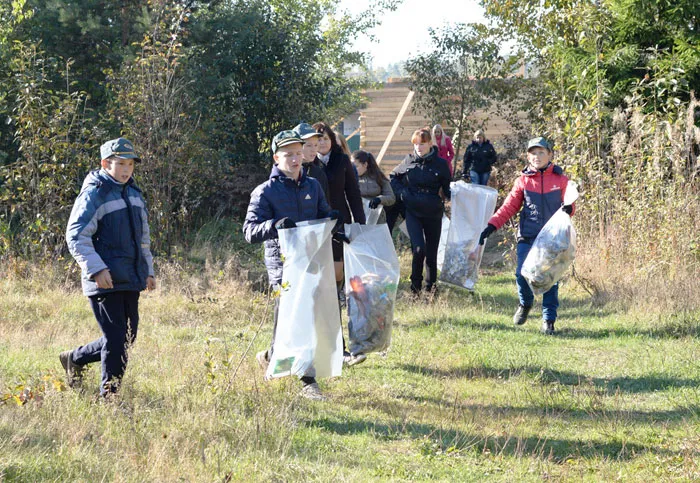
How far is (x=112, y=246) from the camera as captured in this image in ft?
16.2

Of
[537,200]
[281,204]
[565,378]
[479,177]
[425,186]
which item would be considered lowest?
[565,378]

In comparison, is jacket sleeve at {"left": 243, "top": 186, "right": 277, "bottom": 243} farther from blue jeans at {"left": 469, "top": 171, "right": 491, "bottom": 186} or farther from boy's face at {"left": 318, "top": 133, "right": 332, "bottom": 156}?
blue jeans at {"left": 469, "top": 171, "right": 491, "bottom": 186}

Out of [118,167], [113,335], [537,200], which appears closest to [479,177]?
[537,200]

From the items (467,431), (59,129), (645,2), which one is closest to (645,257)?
(645,2)

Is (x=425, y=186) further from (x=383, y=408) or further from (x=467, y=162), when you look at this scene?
(x=467, y=162)

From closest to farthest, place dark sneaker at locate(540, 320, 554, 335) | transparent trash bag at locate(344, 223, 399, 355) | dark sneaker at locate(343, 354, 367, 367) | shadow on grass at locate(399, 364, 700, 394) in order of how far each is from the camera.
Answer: shadow on grass at locate(399, 364, 700, 394)
transparent trash bag at locate(344, 223, 399, 355)
dark sneaker at locate(343, 354, 367, 367)
dark sneaker at locate(540, 320, 554, 335)

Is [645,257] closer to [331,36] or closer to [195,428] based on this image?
[195,428]

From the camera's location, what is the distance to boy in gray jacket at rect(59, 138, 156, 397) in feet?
15.9

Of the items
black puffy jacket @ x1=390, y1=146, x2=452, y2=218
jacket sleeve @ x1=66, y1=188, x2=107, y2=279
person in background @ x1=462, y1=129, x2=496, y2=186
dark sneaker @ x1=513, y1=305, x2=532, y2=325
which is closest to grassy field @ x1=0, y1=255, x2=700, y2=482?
dark sneaker @ x1=513, y1=305, x2=532, y2=325

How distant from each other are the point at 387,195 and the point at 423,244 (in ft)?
2.75

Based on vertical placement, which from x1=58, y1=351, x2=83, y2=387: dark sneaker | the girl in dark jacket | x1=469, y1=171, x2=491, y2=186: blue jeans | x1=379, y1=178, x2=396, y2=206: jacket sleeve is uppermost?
the girl in dark jacket

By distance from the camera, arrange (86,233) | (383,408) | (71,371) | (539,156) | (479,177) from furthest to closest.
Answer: (479,177)
(539,156)
(383,408)
(71,371)
(86,233)

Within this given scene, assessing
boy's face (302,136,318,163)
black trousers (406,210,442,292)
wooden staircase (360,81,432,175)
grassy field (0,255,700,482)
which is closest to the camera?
grassy field (0,255,700,482)

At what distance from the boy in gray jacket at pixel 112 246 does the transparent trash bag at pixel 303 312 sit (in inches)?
33.5
